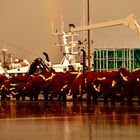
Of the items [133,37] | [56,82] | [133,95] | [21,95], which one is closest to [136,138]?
[133,95]

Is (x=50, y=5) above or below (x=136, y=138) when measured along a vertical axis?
above

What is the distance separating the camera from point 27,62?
18656mm

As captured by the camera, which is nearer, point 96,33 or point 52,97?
point 52,97

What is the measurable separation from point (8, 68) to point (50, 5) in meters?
2.64

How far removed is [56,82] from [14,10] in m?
8.97

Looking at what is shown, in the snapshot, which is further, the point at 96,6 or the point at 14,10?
the point at 14,10

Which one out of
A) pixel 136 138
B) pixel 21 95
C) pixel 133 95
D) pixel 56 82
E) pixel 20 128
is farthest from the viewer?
pixel 21 95

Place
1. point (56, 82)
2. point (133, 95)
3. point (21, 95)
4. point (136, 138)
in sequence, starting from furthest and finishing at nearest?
1. point (21, 95)
2. point (56, 82)
3. point (133, 95)
4. point (136, 138)

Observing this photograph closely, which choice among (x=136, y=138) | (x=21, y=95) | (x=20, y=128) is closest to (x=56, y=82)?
(x=21, y=95)

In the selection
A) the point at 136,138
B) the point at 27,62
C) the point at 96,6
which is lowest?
the point at 136,138

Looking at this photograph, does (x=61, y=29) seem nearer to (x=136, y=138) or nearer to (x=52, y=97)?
(x=52, y=97)

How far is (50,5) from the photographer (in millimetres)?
19828

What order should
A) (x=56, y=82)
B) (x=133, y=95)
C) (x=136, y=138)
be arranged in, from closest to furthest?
(x=136, y=138)
(x=133, y=95)
(x=56, y=82)

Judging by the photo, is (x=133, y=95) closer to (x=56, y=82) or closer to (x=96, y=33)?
(x=56, y=82)
